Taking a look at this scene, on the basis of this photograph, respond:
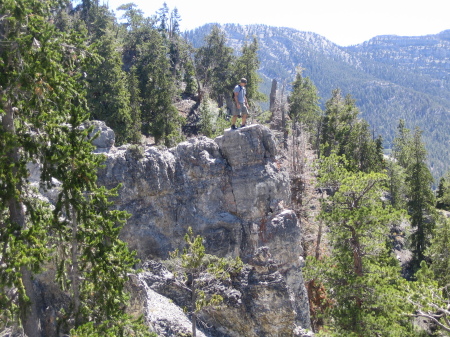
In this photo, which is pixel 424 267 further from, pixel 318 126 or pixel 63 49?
pixel 318 126

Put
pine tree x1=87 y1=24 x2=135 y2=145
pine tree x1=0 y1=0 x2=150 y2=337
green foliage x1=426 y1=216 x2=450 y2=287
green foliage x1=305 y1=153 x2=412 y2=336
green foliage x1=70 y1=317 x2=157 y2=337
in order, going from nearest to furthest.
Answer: green foliage x1=70 y1=317 x2=157 y2=337, pine tree x1=0 y1=0 x2=150 y2=337, green foliage x1=305 y1=153 x2=412 y2=336, green foliage x1=426 y1=216 x2=450 y2=287, pine tree x1=87 y1=24 x2=135 y2=145

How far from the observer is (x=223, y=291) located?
15.9 meters

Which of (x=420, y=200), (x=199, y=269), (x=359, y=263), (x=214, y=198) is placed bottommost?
(x=420, y=200)

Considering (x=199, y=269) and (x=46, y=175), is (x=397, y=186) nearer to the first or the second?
(x=199, y=269)

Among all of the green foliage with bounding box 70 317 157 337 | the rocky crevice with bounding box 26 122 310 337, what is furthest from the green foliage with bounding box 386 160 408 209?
the green foliage with bounding box 70 317 157 337

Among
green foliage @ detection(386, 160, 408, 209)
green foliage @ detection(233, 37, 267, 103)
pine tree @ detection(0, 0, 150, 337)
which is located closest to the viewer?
pine tree @ detection(0, 0, 150, 337)

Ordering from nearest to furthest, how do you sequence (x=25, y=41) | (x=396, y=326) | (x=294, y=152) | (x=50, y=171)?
(x=25, y=41)
(x=50, y=171)
(x=396, y=326)
(x=294, y=152)

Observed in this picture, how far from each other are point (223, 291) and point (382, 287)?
5.85 metres

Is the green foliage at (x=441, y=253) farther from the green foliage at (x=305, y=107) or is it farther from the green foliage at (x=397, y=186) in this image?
the green foliage at (x=305, y=107)

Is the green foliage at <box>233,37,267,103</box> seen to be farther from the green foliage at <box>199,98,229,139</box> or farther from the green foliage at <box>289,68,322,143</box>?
the green foliage at <box>199,98,229,139</box>

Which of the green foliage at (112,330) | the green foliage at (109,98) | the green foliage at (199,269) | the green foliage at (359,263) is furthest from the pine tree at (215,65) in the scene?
the green foliage at (112,330)

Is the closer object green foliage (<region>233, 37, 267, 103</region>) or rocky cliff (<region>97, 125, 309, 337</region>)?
rocky cliff (<region>97, 125, 309, 337</region>)

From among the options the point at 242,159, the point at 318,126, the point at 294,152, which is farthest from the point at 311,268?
the point at 318,126

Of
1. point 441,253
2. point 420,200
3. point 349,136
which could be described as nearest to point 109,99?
point 349,136
